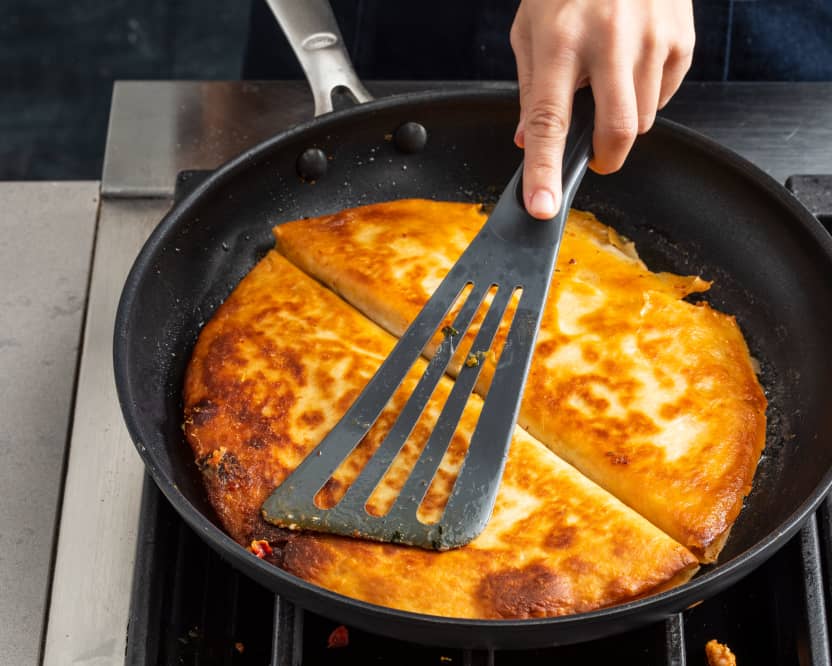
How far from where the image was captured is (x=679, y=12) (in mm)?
1663

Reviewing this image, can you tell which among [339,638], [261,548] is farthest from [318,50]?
[339,638]

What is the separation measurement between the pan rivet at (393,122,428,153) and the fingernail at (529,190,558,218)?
0.74 metres

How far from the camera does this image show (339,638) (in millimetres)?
1717

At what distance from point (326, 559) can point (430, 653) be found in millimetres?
262

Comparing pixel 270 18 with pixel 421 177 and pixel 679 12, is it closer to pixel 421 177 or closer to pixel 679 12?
pixel 421 177

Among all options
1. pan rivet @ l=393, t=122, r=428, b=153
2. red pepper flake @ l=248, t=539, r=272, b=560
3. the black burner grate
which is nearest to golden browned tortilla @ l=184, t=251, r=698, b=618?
red pepper flake @ l=248, t=539, r=272, b=560

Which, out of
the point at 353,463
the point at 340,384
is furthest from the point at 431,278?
the point at 353,463

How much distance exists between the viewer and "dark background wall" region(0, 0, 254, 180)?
191 inches

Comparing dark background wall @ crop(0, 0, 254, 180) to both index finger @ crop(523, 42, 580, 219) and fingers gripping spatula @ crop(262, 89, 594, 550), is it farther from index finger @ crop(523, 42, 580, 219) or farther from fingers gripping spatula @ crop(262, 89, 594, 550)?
index finger @ crop(523, 42, 580, 219)

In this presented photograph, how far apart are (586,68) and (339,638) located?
1047 millimetres

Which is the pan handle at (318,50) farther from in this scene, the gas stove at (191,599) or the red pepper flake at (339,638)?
the red pepper flake at (339,638)

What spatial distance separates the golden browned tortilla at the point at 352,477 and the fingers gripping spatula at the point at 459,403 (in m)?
0.05

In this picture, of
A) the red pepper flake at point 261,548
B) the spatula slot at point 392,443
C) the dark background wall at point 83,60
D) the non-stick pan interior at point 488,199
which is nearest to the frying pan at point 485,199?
the non-stick pan interior at point 488,199

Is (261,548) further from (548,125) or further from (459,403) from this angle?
(548,125)
